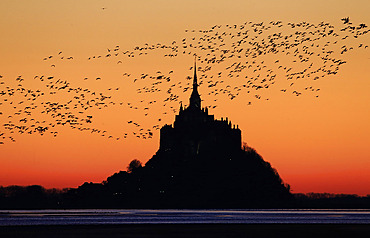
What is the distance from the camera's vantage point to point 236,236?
63781mm

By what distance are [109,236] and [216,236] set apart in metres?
9.61

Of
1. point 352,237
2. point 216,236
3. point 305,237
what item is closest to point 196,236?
point 216,236

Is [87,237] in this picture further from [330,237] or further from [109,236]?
[330,237]

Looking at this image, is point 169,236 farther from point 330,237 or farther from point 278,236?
point 330,237

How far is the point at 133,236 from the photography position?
2467 inches

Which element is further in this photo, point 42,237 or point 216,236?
point 216,236

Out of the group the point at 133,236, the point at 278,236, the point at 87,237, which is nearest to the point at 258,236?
the point at 278,236

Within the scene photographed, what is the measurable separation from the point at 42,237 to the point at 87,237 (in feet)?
12.5

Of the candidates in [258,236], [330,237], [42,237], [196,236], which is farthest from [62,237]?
[330,237]

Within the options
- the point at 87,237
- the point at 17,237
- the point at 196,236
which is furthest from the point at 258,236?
the point at 17,237

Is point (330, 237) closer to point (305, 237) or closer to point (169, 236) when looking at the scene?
point (305, 237)

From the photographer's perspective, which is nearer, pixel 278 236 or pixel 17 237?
pixel 17 237

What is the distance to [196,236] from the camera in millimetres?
63344

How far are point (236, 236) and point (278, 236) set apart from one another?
164 inches
